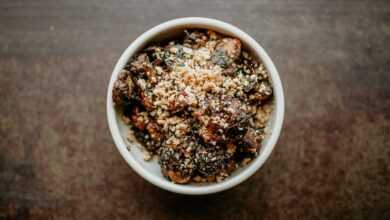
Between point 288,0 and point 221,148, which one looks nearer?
point 221,148

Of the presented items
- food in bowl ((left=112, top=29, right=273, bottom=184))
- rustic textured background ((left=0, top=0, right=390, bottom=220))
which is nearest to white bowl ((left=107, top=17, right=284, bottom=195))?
food in bowl ((left=112, top=29, right=273, bottom=184))

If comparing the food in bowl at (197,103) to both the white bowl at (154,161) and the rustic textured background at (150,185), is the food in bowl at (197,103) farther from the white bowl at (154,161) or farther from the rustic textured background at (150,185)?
the rustic textured background at (150,185)

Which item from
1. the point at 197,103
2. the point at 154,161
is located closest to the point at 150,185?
the point at 154,161

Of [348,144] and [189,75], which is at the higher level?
[189,75]

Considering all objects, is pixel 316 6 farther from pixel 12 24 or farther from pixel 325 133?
pixel 12 24

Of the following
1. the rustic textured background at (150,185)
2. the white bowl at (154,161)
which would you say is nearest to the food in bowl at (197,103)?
the white bowl at (154,161)

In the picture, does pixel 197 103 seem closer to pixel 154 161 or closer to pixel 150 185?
pixel 154 161

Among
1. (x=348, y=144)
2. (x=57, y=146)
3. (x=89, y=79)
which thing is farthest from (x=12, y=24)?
(x=348, y=144)
